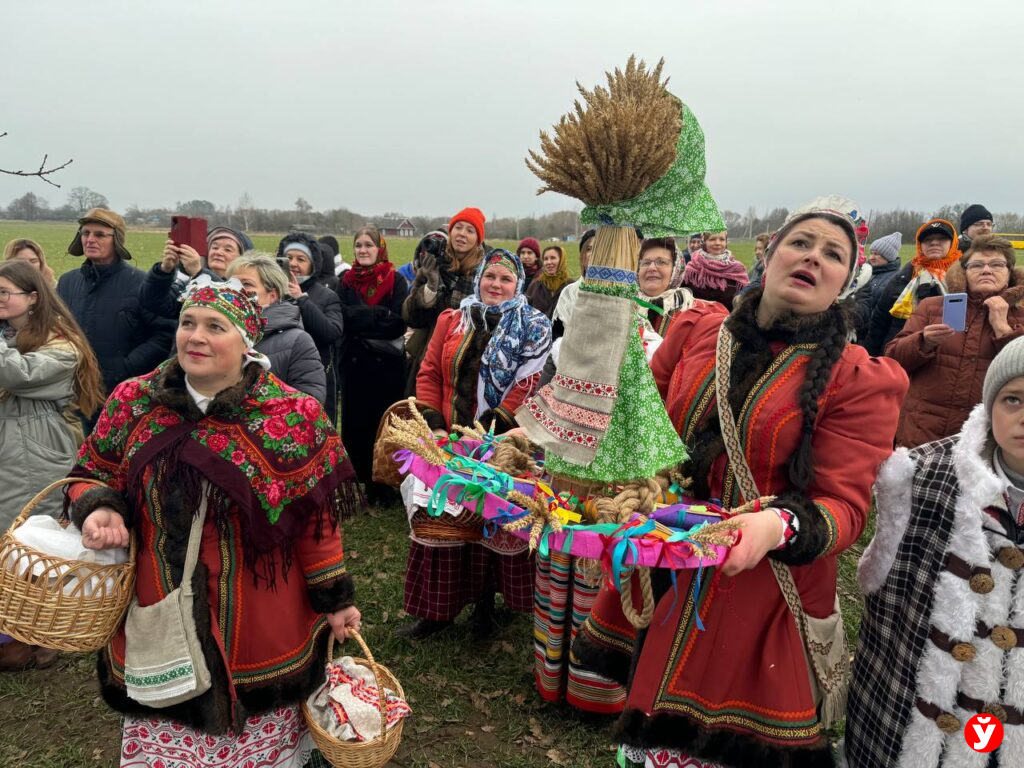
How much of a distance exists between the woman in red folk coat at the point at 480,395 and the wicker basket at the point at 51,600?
2.00 m

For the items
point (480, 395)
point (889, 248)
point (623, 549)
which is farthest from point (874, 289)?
point (623, 549)

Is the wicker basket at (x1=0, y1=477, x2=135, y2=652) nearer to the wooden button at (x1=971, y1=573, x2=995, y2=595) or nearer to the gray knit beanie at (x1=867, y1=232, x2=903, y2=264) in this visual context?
the wooden button at (x1=971, y1=573, x2=995, y2=595)

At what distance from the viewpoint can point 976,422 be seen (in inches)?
80.6

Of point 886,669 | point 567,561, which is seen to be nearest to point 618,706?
point 567,561

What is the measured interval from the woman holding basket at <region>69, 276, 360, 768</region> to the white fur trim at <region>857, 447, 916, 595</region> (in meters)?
1.86

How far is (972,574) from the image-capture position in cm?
189

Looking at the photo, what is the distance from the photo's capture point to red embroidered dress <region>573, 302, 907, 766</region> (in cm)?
189

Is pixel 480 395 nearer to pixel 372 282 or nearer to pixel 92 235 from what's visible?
pixel 372 282

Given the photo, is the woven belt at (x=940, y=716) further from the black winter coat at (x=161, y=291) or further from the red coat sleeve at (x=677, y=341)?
the black winter coat at (x=161, y=291)

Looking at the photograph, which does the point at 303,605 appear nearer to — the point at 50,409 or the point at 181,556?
the point at 181,556

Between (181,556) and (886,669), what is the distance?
2344 millimetres

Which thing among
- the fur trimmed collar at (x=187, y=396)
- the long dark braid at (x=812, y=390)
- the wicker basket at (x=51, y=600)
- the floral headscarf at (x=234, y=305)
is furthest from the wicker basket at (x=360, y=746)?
the long dark braid at (x=812, y=390)

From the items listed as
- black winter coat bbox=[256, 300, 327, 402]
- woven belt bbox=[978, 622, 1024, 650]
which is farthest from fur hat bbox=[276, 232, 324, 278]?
woven belt bbox=[978, 622, 1024, 650]

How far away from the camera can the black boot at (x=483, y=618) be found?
436 cm
